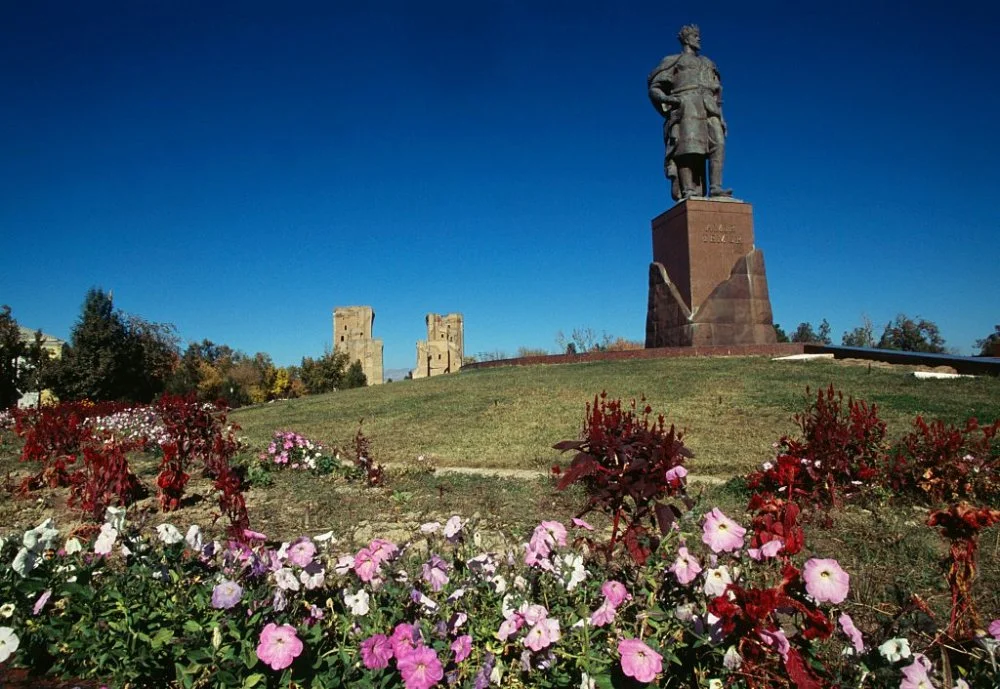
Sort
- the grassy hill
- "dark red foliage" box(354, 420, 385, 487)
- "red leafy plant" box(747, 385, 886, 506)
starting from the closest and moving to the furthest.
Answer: "red leafy plant" box(747, 385, 886, 506)
"dark red foliage" box(354, 420, 385, 487)
the grassy hill

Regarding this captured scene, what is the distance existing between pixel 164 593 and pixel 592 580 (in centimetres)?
141

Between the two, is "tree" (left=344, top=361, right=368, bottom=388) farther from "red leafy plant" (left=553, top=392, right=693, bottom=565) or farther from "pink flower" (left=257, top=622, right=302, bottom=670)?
"pink flower" (left=257, top=622, right=302, bottom=670)

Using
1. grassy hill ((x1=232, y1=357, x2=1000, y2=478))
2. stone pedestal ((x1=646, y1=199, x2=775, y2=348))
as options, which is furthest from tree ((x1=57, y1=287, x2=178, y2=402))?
stone pedestal ((x1=646, y1=199, x2=775, y2=348))

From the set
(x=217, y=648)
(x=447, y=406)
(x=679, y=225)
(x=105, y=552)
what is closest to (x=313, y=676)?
(x=217, y=648)

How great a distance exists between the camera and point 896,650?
54.2 inches

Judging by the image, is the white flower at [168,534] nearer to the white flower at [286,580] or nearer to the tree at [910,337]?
the white flower at [286,580]

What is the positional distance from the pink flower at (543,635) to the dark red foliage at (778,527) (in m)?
0.56

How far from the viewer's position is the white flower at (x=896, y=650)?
137cm

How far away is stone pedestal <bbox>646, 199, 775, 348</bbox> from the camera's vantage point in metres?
12.8

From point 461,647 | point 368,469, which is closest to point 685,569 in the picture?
A: point 461,647

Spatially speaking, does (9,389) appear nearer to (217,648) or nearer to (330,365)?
(330,365)

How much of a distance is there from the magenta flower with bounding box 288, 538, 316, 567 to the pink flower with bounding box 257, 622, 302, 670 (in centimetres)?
26

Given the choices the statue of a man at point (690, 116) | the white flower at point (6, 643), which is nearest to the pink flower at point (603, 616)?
the white flower at point (6, 643)

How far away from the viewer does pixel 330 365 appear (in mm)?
28453
